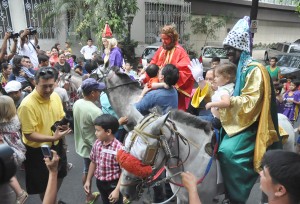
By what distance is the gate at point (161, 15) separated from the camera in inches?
745

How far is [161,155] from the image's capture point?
262cm

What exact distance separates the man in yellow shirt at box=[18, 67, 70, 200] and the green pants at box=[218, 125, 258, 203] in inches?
70.5

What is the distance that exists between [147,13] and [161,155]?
17364mm

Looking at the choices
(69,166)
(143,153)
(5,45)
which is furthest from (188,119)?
(5,45)

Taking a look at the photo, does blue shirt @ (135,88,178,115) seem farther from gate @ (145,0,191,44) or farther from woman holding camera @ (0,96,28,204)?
gate @ (145,0,191,44)

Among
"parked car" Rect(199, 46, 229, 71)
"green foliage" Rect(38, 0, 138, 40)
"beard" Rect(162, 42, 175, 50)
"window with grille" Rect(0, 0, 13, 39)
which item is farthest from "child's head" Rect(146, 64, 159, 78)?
"window with grille" Rect(0, 0, 13, 39)

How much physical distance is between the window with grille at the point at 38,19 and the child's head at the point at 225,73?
13.5m

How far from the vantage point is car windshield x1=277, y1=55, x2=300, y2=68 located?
40.8 feet

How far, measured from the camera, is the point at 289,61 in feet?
41.9

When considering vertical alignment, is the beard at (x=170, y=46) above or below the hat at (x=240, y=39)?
below

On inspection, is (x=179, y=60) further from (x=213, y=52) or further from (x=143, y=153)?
(x=213, y=52)

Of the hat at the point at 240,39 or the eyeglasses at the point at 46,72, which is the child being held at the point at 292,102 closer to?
the hat at the point at 240,39

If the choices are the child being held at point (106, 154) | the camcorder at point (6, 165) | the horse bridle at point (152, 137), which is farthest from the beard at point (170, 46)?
the camcorder at point (6, 165)

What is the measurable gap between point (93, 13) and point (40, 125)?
1163 cm
